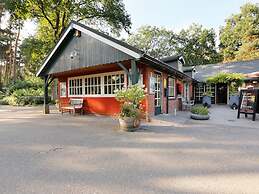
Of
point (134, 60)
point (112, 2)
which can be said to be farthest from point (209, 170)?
point (112, 2)

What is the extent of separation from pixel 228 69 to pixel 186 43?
17.2 m

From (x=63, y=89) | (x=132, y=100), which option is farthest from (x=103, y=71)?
(x=132, y=100)

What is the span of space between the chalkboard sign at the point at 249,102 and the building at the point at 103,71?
375 cm

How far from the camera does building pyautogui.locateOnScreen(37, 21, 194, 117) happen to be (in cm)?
975

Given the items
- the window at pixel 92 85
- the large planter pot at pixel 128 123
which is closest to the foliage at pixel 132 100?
the large planter pot at pixel 128 123

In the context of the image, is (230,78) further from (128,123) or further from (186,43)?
(186,43)

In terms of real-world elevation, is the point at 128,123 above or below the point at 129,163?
above

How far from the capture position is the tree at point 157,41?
135 feet

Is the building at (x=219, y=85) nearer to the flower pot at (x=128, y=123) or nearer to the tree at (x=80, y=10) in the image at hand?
the tree at (x=80, y=10)

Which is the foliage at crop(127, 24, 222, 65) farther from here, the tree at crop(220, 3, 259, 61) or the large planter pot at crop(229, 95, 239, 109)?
the large planter pot at crop(229, 95, 239, 109)

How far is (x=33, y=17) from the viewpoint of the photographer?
23.8 m

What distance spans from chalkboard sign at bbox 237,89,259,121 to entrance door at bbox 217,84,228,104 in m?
12.3

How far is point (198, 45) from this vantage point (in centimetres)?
4056

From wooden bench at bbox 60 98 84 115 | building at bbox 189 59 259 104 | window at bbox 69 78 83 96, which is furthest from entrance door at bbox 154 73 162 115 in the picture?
building at bbox 189 59 259 104
